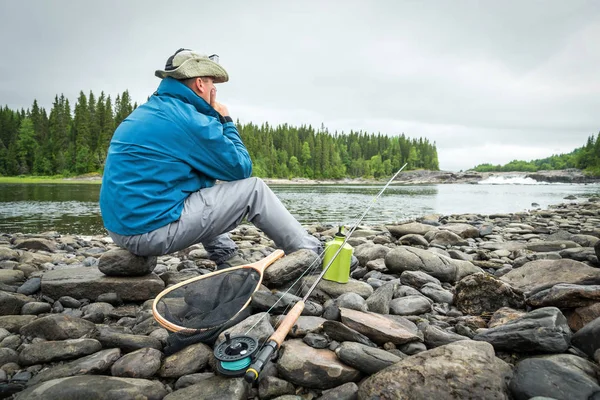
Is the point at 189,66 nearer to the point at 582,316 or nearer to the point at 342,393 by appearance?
the point at 342,393

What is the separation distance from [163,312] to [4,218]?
13550mm

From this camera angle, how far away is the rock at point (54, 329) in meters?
2.41

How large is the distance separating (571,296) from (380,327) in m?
1.36

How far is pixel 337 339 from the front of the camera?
88.1 inches

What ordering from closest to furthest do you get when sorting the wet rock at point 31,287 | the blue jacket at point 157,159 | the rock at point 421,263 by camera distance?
the blue jacket at point 157,159 < the wet rock at point 31,287 < the rock at point 421,263

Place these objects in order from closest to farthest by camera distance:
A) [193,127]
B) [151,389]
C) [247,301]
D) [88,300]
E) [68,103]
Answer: [151,389], [247,301], [193,127], [88,300], [68,103]

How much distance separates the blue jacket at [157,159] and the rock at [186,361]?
1.09 metres

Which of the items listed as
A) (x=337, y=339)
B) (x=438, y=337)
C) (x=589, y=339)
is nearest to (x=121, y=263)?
(x=337, y=339)

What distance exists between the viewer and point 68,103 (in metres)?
77.4

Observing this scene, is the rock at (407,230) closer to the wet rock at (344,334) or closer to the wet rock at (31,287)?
the wet rock at (344,334)

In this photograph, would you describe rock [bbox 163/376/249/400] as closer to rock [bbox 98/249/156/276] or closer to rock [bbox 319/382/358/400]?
rock [bbox 319/382/358/400]

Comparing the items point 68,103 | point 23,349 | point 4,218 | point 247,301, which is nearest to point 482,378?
point 247,301

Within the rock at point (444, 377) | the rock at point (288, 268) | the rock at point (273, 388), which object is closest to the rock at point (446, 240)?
the rock at point (288, 268)

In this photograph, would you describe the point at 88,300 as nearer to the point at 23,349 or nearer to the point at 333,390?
the point at 23,349
